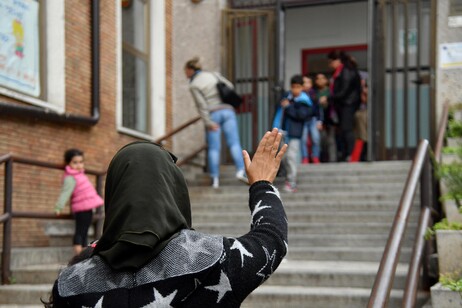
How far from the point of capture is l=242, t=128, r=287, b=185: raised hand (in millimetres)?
2338

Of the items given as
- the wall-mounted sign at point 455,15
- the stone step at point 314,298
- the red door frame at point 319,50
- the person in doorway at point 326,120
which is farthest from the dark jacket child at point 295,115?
the red door frame at point 319,50

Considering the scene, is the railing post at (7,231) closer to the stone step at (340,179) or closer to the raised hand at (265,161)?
the stone step at (340,179)

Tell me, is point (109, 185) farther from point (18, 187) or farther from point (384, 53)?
point (384, 53)

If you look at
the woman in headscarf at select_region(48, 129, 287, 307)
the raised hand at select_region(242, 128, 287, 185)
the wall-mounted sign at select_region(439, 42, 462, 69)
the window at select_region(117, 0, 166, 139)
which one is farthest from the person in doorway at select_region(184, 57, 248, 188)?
the woman in headscarf at select_region(48, 129, 287, 307)

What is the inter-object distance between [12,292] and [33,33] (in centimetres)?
359

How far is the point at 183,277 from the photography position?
2023mm

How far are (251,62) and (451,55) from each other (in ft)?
13.6

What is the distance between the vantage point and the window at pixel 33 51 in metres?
8.27

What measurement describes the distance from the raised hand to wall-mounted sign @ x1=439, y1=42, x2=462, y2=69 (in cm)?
692

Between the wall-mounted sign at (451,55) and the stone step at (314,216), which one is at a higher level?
the wall-mounted sign at (451,55)

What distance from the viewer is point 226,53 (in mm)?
12203

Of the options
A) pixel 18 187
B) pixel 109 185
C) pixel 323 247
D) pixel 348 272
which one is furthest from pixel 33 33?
pixel 109 185

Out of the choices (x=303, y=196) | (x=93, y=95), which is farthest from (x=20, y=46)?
(x=303, y=196)

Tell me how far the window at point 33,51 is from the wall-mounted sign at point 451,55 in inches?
178
